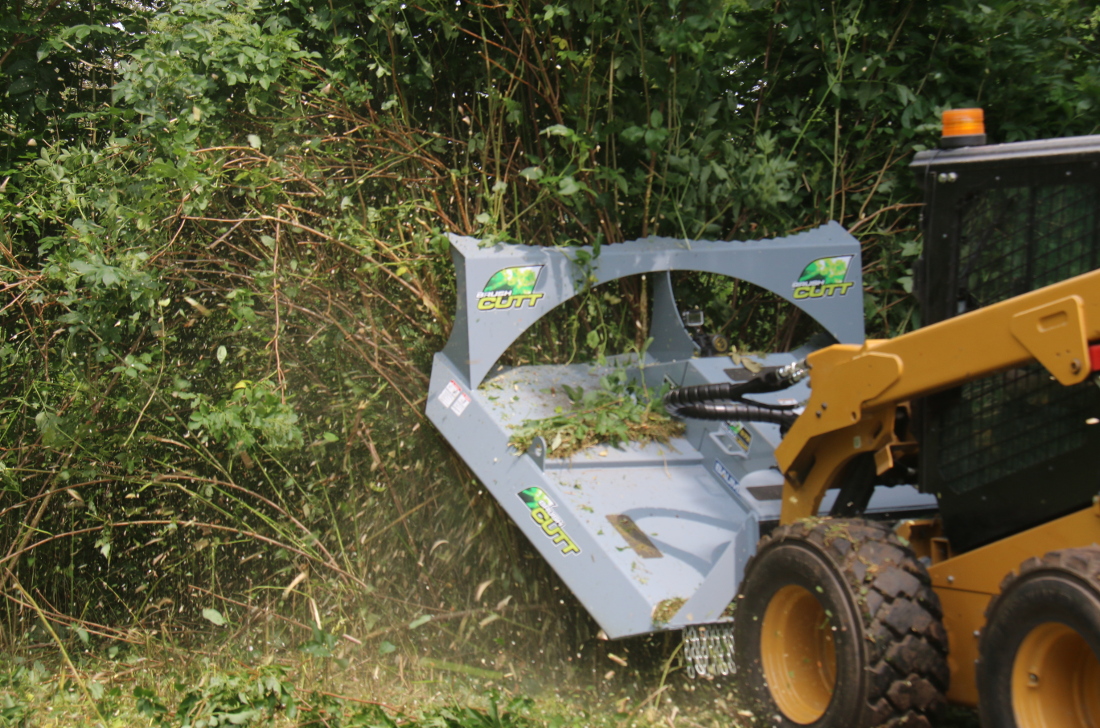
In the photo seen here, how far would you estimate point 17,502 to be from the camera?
4.75m

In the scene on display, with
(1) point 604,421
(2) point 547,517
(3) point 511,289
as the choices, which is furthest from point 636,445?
(3) point 511,289

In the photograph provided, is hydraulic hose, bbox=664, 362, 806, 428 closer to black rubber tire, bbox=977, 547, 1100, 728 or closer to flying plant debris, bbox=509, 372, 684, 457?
flying plant debris, bbox=509, 372, 684, 457

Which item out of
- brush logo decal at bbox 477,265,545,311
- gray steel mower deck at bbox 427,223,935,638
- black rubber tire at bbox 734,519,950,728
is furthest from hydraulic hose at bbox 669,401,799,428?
brush logo decal at bbox 477,265,545,311

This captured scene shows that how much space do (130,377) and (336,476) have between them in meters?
0.95

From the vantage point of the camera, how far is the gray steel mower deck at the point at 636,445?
318 cm

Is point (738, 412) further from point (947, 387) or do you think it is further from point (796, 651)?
point (947, 387)

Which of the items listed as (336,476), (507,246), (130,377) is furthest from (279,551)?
(507,246)

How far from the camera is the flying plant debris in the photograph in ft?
12.0

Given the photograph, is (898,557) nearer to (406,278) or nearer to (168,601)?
(406,278)

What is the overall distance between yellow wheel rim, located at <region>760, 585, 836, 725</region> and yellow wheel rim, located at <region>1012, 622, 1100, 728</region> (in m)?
0.66

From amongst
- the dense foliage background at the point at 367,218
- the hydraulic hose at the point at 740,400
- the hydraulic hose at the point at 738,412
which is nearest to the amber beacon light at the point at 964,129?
the hydraulic hose at the point at 740,400

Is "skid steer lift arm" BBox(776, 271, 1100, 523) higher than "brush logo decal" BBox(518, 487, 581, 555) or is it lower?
higher

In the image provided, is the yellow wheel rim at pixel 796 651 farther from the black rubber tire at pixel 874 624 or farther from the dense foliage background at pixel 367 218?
the dense foliage background at pixel 367 218

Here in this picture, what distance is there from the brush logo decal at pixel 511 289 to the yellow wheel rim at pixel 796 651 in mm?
1660
